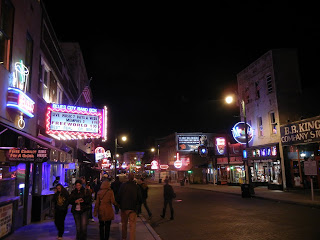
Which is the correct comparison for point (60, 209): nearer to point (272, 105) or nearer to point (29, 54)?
point (29, 54)

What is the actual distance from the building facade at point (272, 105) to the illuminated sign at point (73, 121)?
14534 mm

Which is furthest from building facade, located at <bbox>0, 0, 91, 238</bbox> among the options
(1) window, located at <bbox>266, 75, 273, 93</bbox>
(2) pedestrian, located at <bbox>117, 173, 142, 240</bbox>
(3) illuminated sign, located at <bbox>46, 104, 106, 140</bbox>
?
(1) window, located at <bbox>266, 75, 273, 93</bbox>

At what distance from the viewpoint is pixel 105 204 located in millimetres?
7816

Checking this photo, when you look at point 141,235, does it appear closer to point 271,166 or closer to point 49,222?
point 49,222

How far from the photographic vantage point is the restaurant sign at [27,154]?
898 centimetres

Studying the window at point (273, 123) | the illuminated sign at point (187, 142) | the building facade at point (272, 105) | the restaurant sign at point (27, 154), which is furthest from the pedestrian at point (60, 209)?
the illuminated sign at point (187, 142)

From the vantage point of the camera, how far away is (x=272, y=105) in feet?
87.3

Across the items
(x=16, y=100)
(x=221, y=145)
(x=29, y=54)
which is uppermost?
(x=29, y=54)

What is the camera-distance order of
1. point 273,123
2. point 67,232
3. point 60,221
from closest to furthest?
1. point 60,221
2. point 67,232
3. point 273,123

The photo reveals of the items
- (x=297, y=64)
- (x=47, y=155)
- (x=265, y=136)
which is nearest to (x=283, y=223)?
(x=47, y=155)

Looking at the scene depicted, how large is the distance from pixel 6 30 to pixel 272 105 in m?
23.1

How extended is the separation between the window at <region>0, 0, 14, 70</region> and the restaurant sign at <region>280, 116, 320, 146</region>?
2041 centimetres

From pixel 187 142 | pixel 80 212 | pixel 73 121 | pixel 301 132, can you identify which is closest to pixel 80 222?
pixel 80 212

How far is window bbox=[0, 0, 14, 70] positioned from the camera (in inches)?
348
